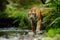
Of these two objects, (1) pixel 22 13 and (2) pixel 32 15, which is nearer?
(2) pixel 32 15

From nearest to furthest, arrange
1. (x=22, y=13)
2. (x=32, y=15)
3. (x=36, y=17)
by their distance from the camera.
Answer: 1. (x=32, y=15)
2. (x=36, y=17)
3. (x=22, y=13)

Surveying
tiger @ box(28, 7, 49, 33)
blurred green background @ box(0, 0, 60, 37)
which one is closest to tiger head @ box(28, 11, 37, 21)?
tiger @ box(28, 7, 49, 33)

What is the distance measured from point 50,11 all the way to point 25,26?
2.26m

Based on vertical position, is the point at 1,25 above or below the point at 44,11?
below

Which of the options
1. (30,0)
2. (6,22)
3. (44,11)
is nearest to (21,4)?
(30,0)

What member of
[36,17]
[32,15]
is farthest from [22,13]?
[32,15]

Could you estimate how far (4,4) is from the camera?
1355cm

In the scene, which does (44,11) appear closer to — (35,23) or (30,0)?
(35,23)

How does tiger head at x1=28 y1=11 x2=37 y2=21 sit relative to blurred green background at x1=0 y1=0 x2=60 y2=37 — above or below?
above

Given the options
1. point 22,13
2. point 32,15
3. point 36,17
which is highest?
point 32,15

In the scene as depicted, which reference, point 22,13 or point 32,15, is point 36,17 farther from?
point 22,13

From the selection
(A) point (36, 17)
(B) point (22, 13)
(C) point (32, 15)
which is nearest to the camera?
(C) point (32, 15)

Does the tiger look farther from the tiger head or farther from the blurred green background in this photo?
the blurred green background

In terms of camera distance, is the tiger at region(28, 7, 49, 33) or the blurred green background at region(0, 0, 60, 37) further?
the blurred green background at region(0, 0, 60, 37)
